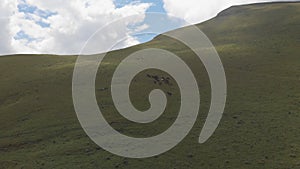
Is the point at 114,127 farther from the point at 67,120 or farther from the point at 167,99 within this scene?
the point at 167,99

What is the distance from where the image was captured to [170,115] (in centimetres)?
4519

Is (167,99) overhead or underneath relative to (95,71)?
underneath

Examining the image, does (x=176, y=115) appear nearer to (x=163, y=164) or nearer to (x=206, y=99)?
(x=206, y=99)

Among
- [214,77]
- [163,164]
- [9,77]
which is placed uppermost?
[9,77]

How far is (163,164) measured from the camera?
33.5 metres

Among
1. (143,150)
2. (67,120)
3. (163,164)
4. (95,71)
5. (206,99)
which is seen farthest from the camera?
(95,71)

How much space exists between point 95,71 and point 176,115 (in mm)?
25531

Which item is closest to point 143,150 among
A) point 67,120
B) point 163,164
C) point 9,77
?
point 163,164

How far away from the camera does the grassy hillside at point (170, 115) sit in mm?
34594

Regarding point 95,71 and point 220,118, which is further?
point 95,71

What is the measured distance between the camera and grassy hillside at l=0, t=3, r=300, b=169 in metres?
34.6

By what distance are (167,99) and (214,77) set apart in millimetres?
13988

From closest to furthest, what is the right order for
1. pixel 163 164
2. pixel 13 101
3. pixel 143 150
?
pixel 163 164
pixel 143 150
pixel 13 101


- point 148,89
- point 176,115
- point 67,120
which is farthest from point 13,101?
point 176,115
